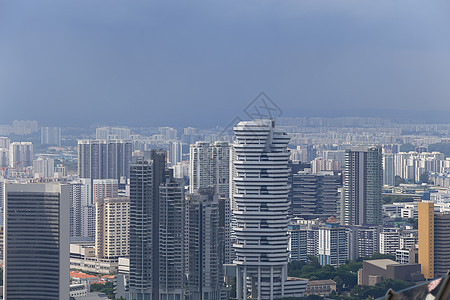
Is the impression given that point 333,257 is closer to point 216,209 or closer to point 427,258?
point 427,258

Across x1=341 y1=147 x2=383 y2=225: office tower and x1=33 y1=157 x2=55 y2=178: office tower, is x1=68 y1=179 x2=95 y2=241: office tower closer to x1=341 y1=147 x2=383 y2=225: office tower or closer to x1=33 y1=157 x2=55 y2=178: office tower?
x1=33 y1=157 x2=55 y2=178: office tower

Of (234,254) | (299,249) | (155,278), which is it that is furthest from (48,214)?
(299,249)

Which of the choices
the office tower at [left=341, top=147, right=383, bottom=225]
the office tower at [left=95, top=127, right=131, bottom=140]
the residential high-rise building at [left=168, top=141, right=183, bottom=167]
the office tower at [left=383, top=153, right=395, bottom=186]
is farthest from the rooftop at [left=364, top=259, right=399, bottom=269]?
the office tower at [left=95, top=127, right=131, bottom=140]

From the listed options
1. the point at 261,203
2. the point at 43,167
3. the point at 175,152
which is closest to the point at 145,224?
the point at 261,203

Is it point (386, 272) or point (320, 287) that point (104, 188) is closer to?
point (320, 287)

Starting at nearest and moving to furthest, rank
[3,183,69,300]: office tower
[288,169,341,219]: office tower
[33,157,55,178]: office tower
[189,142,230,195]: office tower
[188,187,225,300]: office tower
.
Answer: [3,183,69,300]: office tower, [188,187,225,300]: office tower, [189,142,230,195]: office tower, [288,169,341,219]: office tower, [33,157,55,178]: office tower

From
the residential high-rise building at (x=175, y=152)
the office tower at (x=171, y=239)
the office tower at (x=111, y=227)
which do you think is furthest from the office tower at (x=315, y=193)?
the office tower at (x=171, y=239)

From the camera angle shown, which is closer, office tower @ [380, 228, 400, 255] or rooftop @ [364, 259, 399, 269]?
rooftop @ [364, 259, 399, 269]
